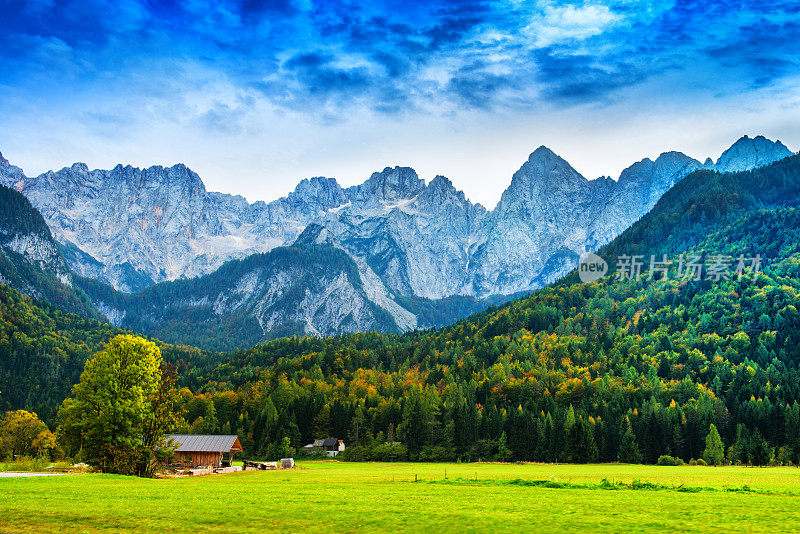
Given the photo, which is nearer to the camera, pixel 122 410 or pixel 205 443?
pixel 122 410

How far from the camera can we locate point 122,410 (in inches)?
2470

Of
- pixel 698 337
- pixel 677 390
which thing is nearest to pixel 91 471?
pixel 677 390

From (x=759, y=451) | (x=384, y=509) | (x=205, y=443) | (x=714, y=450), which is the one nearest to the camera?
(x=384, y=509)

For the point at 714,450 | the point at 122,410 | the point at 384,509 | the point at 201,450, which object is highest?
the point at 122,410

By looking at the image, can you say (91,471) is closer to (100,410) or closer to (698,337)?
(100,410)

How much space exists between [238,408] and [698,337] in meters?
147

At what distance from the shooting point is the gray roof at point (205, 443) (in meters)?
99.1

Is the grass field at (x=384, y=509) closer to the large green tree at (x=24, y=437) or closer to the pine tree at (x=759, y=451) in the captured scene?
the pine tree at (x=759, y=451)

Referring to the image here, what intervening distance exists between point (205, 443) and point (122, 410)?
4070 centimetres

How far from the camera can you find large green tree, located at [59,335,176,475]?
63344 millimetres

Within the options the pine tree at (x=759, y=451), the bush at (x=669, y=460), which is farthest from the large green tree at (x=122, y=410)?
the pine tree at (x=759, y=451)

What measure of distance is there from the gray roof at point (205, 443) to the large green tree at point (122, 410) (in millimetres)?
31909

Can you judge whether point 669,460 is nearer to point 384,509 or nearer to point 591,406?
point 591,406

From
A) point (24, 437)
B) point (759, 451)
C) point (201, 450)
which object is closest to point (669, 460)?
point (759, 451)
